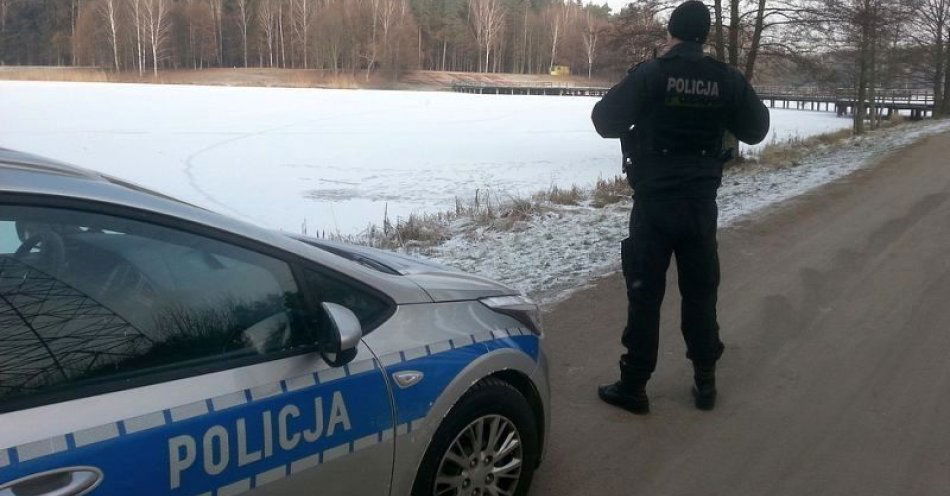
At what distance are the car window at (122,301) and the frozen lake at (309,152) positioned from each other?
9432 millimetres

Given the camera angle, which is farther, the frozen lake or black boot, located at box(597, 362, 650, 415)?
the frozen lake

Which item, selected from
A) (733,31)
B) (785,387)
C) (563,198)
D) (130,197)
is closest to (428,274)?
(130,197)

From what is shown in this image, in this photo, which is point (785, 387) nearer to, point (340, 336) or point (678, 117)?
point (678, 117)

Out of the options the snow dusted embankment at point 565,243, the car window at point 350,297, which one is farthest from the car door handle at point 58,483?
the snow dusted embankment at point 565,243

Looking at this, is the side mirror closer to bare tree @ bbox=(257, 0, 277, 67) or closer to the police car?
the police car

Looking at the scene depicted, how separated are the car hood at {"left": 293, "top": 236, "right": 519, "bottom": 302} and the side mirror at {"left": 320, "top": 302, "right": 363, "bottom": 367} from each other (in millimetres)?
535

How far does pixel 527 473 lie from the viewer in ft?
10.8

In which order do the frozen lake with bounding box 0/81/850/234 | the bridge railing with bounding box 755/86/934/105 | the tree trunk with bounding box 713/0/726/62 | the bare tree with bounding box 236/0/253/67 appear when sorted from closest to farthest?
1. the frozen lake with bounding box 0/81/850/234
2. the tree trunk with bounding box 713/0/726/62
3. the bridge railing with bounding box 755/86/934/105
4. the bare tree with bounding box 236/0/253/67

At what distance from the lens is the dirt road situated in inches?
146

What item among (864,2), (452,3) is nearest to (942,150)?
(864,2)

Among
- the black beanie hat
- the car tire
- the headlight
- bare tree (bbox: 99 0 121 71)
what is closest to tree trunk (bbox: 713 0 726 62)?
the black beanie hat

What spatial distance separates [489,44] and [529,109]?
240 feet

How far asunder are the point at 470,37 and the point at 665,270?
4874 inches

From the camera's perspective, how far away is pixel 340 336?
8.02 feet
